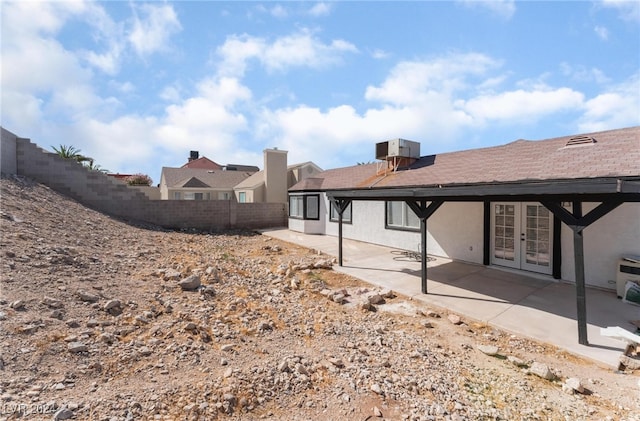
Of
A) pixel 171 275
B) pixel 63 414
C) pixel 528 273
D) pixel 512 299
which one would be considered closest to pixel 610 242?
pixel 528 273

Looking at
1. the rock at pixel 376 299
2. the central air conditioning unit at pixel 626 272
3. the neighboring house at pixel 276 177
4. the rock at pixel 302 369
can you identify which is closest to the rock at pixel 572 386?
the rock at pixel 302 369

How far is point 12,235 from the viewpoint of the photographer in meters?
6.57

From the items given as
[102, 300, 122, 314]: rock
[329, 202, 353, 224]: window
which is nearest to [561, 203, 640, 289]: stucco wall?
[329, 202, 353, 224]: window

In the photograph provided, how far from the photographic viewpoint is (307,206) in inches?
634

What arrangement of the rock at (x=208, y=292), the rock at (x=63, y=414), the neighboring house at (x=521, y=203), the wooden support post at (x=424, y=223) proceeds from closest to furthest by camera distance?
the rock at (x=63, y=414)
the neighboring house at (x=521, y=203)
the rock at (x=208, y=292)
the wooden support post at (x=424, y=223)

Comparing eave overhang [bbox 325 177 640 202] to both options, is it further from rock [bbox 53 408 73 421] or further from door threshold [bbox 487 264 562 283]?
rock [bbox 53 408 73 421]

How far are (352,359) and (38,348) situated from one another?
151 inches

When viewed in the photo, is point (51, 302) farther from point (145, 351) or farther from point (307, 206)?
point (307, 206)

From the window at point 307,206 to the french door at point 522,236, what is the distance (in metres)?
8.82

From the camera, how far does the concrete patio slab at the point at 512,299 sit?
478cm

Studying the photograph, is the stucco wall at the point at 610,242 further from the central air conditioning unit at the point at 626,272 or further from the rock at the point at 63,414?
the rock at the point at 63,414

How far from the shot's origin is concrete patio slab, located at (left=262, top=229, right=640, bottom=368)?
188 inches

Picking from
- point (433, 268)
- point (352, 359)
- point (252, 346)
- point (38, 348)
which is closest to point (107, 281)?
point (38, 348)

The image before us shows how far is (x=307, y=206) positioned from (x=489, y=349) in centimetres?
1239
